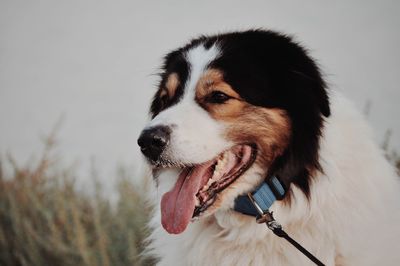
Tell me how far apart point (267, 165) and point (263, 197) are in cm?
18

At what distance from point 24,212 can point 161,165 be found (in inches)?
141

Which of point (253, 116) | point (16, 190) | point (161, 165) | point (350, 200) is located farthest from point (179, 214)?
point (16, 190)

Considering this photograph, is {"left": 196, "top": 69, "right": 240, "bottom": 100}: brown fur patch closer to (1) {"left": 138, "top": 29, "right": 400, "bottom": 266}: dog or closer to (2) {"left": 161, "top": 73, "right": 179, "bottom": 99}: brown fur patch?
(1) {"left": 138, "top": 29, "right": 400, "bottom": 266}: dog

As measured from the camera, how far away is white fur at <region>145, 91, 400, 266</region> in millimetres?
2553

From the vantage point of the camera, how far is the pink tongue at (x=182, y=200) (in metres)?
2.53

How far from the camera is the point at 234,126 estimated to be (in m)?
2.64

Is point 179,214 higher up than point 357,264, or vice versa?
point 179,214

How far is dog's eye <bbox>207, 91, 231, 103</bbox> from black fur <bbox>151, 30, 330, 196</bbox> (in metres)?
0.08

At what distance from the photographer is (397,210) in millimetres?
2717

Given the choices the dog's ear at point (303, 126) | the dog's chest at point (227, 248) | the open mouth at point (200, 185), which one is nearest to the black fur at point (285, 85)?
A: the dog's ear at point (303, 126)

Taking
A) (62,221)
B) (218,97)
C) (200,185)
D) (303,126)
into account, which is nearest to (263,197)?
(200,185)

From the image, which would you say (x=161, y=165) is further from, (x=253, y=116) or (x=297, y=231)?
(x=297, y=231)

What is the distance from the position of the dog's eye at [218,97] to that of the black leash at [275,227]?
21.0 inches

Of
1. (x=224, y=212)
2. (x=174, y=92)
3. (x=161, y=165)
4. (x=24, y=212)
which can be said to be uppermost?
(x=174, y=92)
